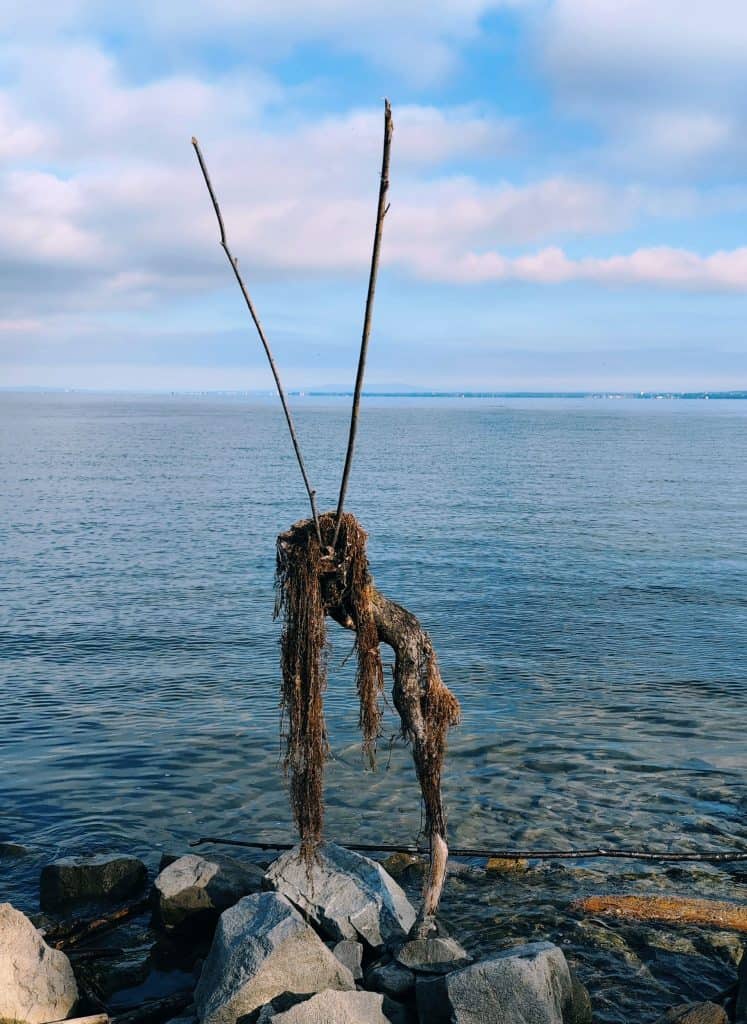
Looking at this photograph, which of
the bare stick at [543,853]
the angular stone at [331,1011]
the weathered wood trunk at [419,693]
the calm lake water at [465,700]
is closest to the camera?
the angular stone at [331,1011]

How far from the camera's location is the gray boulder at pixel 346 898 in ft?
35.2

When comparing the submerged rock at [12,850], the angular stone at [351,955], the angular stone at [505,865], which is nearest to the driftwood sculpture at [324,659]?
the angular stone at [351,955]

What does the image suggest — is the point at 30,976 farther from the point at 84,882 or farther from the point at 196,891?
the point at 84,882

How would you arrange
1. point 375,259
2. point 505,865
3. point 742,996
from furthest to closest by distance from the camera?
1. point 505,865
2. point 742,996
3. point 375,259

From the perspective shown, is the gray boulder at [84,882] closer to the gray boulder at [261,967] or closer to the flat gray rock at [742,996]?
the gray boulder at [261,967]

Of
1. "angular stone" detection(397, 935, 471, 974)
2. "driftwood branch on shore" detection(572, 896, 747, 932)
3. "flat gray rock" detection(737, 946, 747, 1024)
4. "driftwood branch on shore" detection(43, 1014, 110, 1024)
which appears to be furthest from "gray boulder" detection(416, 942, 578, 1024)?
"driftwood branch on shore" detection(43, 1014, 110, 1024)

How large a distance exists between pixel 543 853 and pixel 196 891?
4.45 meters

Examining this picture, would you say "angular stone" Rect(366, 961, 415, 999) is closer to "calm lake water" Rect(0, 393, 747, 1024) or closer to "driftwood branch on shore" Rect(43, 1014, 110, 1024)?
"calm lake water" Rect(0, 393, 747, 1024)

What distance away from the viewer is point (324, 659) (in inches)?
386

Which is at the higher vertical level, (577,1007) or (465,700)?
(577,1007)

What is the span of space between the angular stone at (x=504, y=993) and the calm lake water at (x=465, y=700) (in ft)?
4.60

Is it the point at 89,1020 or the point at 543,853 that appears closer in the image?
the point at 89,1020

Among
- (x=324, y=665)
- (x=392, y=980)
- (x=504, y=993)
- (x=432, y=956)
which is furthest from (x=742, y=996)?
(x=324, y=665)

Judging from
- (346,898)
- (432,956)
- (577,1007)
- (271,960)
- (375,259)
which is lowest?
(577,1007)
